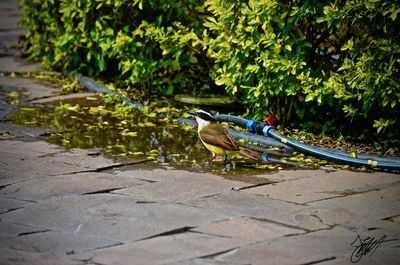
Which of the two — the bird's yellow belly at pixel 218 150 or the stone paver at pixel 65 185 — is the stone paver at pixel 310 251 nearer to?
the stone paver at pixel 65 185

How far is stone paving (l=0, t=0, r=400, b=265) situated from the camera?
16.7 feet

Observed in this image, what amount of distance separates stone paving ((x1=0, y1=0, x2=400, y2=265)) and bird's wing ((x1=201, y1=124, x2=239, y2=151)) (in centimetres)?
42

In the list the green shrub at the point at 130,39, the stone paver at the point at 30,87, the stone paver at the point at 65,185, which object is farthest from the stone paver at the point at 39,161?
the stone paver at the point at 30,87

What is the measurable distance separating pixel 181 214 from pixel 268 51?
272cm

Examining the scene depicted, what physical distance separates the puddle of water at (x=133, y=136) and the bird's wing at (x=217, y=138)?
20cm

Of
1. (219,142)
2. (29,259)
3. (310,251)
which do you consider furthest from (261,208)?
(29,259)

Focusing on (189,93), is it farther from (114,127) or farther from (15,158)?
(15,158)

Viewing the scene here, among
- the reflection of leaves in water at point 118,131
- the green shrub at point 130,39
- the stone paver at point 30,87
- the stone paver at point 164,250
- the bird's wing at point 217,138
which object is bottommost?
the reflection of leaves in water at point 118,131

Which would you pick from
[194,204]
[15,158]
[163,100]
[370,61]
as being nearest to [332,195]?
[194,204]

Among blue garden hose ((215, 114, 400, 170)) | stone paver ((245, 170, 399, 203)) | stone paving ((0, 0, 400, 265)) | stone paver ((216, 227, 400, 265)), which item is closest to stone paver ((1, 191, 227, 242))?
stone paving ((0, 0, 400, 265))

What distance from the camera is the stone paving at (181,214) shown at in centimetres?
509

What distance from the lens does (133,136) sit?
27.7 feet

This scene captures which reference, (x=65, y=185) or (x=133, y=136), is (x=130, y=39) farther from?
(x=65, y=185)

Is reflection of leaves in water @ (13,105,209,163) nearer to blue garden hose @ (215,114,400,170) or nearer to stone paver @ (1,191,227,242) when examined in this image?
blue garden hose @ (215,114,400,170)
